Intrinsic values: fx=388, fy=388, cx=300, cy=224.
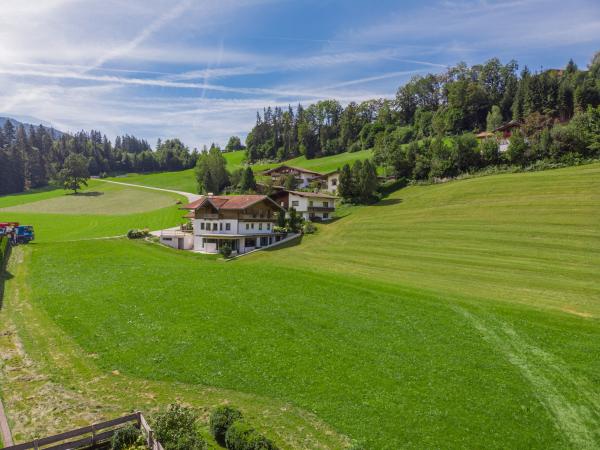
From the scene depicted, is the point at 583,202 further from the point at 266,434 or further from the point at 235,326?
the point at 266,434

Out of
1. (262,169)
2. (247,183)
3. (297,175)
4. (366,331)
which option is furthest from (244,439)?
(262,169)

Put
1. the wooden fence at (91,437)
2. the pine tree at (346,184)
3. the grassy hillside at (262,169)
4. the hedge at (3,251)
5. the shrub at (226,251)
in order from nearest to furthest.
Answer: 1. the wooden fence at (91,437)
2. the hedge at (3,251)
3. the shrub at (226,251)
4. the pine tree at (346,184)
5. the grassy hillside at (262,169)

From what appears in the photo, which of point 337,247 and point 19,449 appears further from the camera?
point 337,247

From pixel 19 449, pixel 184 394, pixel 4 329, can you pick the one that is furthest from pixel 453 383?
pixel 4 329

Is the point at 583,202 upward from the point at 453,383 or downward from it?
upward

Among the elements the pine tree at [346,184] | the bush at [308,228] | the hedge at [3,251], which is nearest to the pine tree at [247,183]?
the pine tree at [346,184]

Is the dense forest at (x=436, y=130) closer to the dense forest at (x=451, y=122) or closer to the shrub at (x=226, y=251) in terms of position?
the dense forest at (x=451, y=122)

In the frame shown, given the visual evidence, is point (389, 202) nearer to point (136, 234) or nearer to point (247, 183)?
point (247, 183)

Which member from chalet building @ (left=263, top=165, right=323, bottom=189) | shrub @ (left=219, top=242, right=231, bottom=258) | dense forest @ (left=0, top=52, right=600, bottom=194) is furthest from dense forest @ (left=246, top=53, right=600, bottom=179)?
shrub @ (left=219, top=242, right=231, bottom=258)
